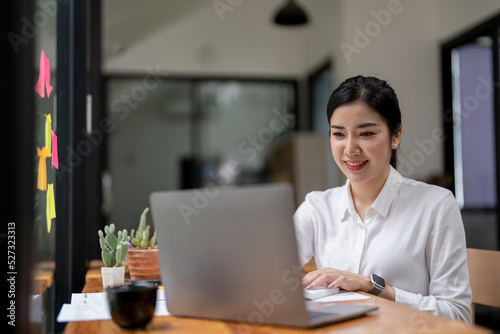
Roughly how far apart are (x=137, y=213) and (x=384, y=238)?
5646 millimetres

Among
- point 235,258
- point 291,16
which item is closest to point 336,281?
point 235,258

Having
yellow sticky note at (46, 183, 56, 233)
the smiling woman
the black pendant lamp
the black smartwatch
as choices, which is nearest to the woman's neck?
the smiling woman

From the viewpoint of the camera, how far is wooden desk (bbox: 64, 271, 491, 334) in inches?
38.5

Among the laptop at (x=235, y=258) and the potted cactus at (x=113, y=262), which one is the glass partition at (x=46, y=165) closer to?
the potted cactus at (x=113, y=262)

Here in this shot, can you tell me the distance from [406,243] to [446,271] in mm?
154

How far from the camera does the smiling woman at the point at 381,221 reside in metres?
1.51

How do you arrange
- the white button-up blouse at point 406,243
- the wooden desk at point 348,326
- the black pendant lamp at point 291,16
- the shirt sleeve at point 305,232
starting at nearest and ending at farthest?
the wooden desk at point 348,326, the white button-up blouse at point 406,243, the shirt sleeve at point 305,232, the black pendant lamp at point 291,16

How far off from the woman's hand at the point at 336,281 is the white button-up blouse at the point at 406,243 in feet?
0.38

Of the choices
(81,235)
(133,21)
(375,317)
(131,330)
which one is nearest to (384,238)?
(375,317)

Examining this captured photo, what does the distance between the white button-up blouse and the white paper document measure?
622mm

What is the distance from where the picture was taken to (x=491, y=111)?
430 cm

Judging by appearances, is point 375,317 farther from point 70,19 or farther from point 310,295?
point 70,19

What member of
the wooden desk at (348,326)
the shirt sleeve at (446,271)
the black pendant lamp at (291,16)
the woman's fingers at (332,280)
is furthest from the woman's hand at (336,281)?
the black pendant lamp at (291,16)

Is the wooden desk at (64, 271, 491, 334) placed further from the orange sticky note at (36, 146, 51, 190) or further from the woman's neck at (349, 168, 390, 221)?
the woman's neck at (349, 168, 390, 221)
